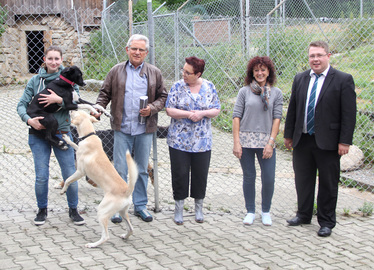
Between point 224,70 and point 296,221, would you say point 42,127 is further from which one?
point 224,70

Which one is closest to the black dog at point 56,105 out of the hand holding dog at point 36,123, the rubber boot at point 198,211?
the hand holding dog at point 36,123

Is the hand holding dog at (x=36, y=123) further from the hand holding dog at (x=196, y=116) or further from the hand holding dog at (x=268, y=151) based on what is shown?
the hand holding dog at (x=268, y=151)

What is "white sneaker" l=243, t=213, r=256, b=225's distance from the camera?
4.52 metres

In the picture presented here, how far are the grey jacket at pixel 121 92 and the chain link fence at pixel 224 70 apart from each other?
462mm

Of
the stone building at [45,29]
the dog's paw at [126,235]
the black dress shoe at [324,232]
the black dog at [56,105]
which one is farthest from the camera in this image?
the stone building at [45,29]

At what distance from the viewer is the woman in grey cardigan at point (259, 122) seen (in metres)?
4.39

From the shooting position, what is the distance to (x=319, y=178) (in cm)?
434

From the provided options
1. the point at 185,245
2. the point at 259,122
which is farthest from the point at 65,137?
the point at 259,122

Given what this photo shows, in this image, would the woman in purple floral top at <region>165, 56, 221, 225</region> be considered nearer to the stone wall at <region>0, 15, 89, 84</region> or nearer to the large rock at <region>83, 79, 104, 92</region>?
the large rock at <region>83, 79, 104, 92</region>

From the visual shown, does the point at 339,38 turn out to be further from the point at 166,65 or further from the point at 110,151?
the point at 110,151

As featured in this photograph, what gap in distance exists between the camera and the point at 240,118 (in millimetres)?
4523

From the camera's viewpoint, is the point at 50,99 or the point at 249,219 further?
the point at 249,219

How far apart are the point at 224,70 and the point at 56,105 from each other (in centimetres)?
581

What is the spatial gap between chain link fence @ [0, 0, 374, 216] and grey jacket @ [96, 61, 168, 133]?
18.2 inches
